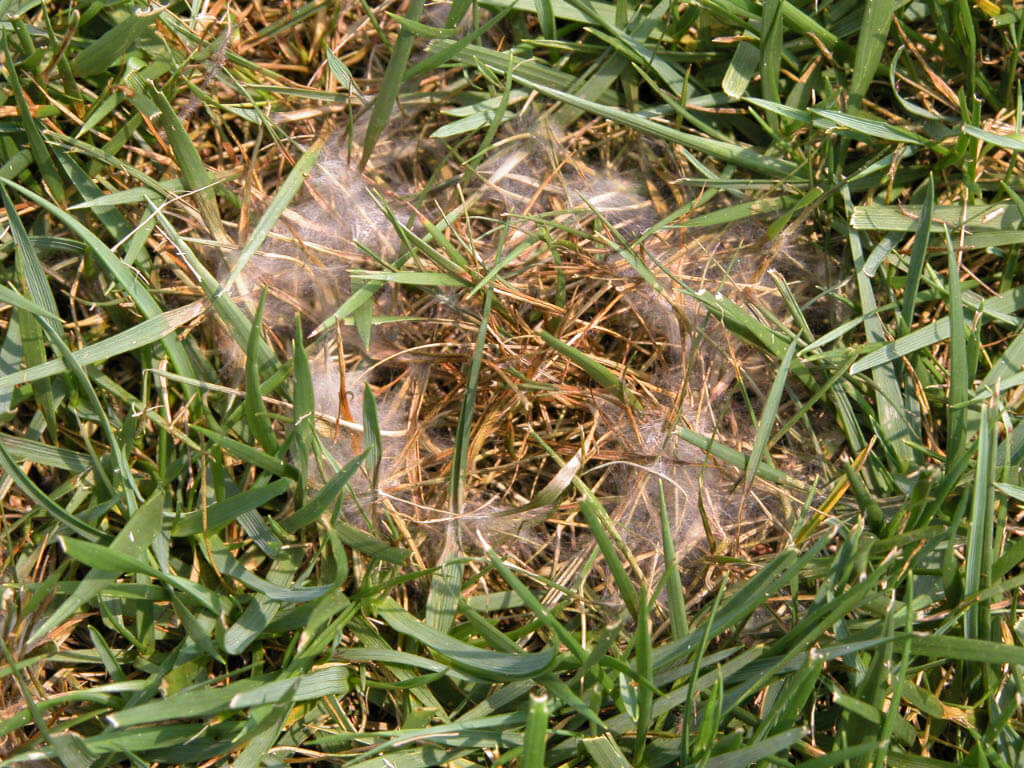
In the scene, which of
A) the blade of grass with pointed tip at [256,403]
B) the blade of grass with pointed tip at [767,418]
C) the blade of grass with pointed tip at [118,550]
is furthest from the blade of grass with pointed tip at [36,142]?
the blade of grass with pointed tip at [767,418]

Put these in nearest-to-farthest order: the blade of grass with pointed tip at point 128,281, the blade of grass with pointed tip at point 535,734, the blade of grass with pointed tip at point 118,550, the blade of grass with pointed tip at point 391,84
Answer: the blade of grass with pointed tip at point 535,734
the blade of grass with pointed tip at point 118,550
the blade of grass with pointed tip at point 128,281
the blade of grass with pointed tip at point 391,84

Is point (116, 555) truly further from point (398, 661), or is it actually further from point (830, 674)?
point (830, 674)

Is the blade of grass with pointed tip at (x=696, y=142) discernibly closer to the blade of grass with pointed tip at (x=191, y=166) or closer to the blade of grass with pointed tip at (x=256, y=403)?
the blade of grass with pointed tip at (x=191, y=166)

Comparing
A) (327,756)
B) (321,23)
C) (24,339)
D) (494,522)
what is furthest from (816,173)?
(24,339)

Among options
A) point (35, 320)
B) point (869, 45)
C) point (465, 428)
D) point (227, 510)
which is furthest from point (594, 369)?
point (35, 320)

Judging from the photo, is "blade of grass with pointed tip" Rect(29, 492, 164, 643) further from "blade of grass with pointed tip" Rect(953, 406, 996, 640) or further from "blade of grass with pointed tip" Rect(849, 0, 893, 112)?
"blade of grass with pointed tip" Rect(849, 0, 893, 112)

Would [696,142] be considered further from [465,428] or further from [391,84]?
[465,428]

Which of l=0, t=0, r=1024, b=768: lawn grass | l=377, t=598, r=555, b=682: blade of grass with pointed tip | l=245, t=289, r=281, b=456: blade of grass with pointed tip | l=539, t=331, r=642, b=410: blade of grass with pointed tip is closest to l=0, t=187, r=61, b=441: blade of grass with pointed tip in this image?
l=0, t=0, r=1024, b=768: lawn grass
